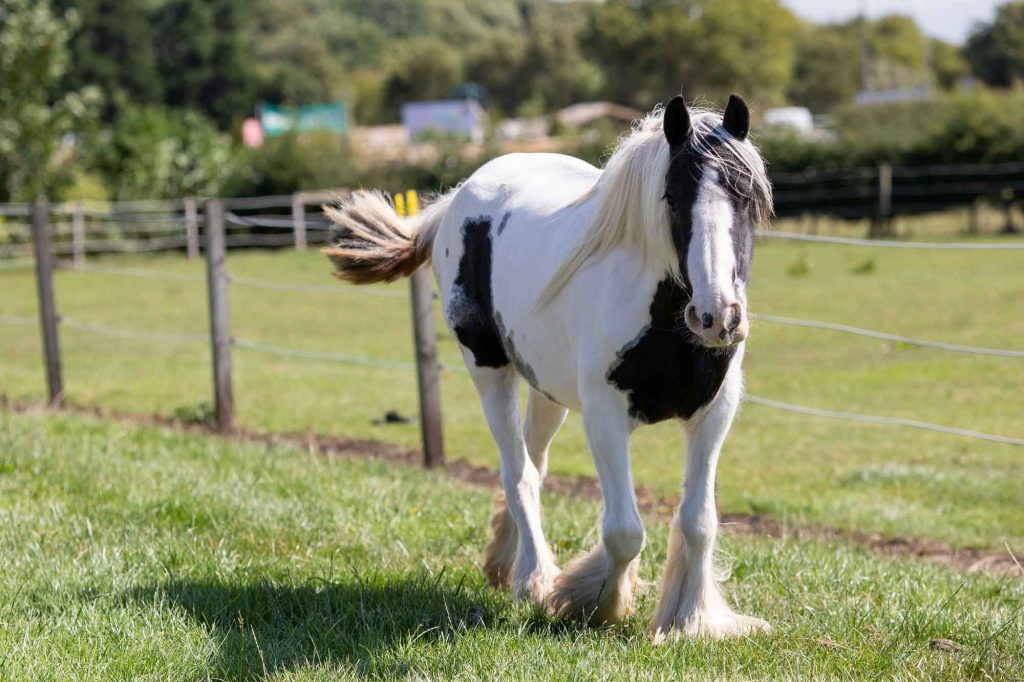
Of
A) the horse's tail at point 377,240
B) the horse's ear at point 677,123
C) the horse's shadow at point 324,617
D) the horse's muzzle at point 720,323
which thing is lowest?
the horse's shadow at point 324,617

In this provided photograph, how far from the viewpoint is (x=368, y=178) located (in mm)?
30172

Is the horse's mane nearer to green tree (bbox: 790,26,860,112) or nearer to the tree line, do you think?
the tree line

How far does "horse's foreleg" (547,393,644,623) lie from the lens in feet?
11.6

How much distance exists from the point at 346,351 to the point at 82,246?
12.1 meters

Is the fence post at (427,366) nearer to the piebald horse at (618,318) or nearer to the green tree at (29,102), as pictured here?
the piebald horse at (618,318)

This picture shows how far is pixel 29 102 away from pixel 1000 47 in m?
51.2

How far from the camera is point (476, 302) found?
4367mm

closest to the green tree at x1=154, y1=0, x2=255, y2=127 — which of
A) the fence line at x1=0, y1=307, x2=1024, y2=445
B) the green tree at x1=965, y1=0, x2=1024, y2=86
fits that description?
the green tree at x1=965, y1=0, x2=1024, y2=86

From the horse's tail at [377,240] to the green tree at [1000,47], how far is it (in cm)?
5854

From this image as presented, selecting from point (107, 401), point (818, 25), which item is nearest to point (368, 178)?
point (107, 401)

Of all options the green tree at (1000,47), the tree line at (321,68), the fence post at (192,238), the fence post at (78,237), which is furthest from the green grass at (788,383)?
the green tree at (1000,47)

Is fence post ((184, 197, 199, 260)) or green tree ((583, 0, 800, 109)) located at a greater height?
green tree ((583, 0, 800, 109))

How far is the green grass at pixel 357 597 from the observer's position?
3246mm

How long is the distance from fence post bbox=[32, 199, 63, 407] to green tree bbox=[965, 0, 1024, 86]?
5617cm
